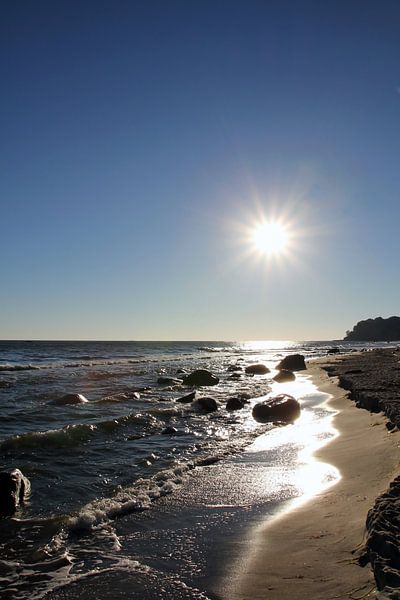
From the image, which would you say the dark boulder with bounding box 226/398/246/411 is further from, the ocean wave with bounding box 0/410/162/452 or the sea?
the ocean wave with bounding box 0/410/162/452

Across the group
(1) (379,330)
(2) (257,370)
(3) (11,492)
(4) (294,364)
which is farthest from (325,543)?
(1) (379,330)

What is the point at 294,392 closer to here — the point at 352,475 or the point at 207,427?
the point at 207,427

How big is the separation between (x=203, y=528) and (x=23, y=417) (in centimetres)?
1143

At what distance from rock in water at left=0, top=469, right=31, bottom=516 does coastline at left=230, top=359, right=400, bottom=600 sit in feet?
13.4

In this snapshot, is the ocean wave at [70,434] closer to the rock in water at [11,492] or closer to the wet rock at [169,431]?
the wet rock at [169,431]

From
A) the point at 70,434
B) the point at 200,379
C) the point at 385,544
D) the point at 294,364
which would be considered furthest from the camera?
the point at 294,364

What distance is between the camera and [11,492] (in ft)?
22.9

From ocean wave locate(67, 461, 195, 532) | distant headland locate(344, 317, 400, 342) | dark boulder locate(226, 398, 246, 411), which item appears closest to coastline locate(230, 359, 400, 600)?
ocean wave locate(67, 461, 195, 532)

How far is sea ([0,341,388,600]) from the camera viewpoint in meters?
4.62

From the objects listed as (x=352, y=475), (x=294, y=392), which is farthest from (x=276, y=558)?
(x=294, y=392)

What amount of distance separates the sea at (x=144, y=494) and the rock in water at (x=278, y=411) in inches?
22.4

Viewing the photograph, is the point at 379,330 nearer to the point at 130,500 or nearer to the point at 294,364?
the point at 294,364

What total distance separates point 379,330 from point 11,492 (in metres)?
187

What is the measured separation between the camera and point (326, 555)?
4383mm
